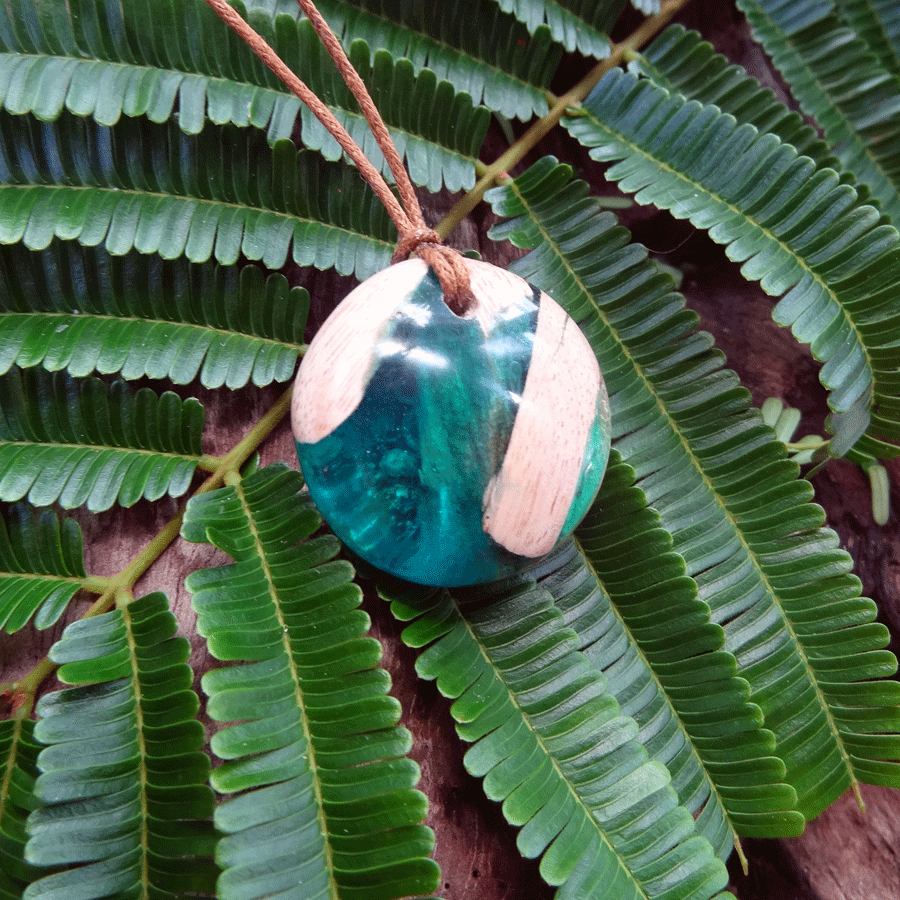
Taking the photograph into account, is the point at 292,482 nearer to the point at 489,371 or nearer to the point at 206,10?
the point at 489,371

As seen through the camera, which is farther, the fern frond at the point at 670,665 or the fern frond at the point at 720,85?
the fern frond at the point at 720,85

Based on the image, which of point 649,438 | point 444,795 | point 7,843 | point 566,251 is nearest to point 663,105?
point 566,251

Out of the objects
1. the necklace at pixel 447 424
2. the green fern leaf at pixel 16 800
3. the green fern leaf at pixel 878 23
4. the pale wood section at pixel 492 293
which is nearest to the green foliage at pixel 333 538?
the green fern leaf at pixel 16 800

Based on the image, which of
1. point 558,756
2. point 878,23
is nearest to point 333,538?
point 558,756

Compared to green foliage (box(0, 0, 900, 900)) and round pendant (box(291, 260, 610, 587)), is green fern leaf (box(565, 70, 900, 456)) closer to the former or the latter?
green foliage (box(0, 0, 900, 900))

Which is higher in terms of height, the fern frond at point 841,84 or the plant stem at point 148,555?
the fern frond at point 841,84

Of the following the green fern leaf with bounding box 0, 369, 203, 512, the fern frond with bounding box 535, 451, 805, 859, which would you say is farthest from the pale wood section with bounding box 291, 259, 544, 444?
the fern frond with bounding box 535, 451, 805, 859

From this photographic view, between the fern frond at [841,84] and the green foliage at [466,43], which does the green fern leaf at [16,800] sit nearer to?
the green foliage at [466,43]
